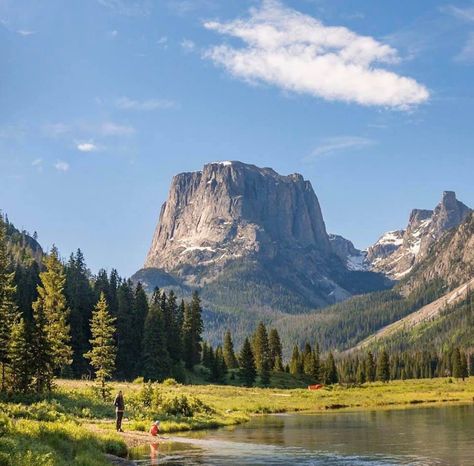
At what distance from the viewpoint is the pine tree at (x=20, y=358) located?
192 feet

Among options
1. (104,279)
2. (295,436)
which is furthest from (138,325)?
(295,436)

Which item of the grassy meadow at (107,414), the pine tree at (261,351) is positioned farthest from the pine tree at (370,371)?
the grassy meadow at (107,414)

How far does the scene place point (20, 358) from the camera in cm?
5844

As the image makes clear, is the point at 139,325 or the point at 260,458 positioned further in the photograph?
the point at 139,325

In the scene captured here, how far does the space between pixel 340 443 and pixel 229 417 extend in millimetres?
24332

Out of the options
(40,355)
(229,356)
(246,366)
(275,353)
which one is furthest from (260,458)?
(275,353)

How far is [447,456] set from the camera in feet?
108

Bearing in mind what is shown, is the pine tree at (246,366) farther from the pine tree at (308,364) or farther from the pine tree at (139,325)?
the pine tree at (308,364)

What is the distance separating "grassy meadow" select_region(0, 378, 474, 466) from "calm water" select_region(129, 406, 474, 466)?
3.42 metres

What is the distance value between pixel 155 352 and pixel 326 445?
73116 mm

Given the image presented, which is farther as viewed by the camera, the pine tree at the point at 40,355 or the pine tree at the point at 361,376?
the pine tree at the point at 361,376

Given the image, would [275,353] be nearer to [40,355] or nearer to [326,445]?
[40,355]

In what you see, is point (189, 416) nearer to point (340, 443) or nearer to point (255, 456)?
point (340, 443)

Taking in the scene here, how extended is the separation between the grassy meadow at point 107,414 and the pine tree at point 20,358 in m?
3.38
